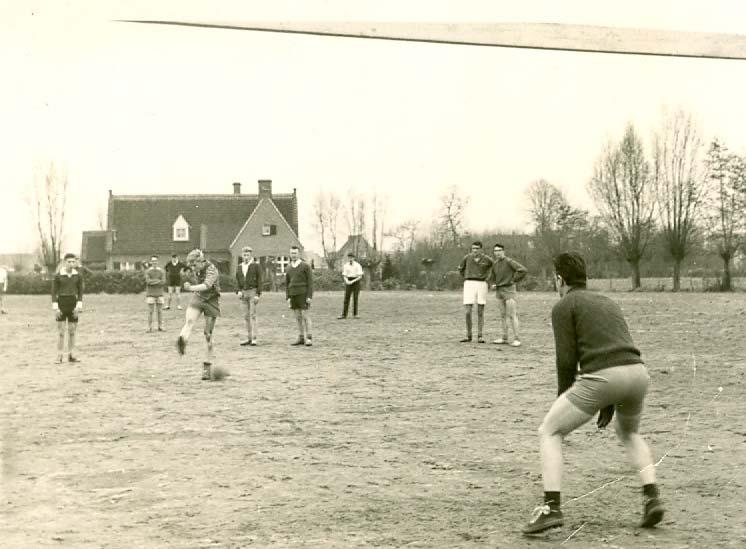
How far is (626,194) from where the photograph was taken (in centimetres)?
1669

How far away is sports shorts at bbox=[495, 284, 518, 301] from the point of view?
1509 cm

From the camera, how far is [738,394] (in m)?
9.66

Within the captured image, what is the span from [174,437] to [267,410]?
154 centimetres

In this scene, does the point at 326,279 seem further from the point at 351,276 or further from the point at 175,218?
the point at 351,276

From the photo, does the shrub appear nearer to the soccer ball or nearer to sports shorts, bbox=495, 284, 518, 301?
sports shorts, bbox=495, 284, 518, 301

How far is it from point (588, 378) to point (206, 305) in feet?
26.9

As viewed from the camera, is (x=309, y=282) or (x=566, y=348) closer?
(x=566, y=348)

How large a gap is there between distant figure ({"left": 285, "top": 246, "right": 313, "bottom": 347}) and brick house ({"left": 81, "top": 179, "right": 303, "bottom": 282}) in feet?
134

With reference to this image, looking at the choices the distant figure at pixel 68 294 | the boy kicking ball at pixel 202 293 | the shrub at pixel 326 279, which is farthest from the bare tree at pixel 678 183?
the shrub at pixel 326 279

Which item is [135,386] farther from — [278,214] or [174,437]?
[278,214]

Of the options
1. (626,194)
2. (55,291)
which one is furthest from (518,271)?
(55,291)

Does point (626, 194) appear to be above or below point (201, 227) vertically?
below

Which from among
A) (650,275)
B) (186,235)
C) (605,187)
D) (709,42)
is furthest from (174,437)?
(186,235)

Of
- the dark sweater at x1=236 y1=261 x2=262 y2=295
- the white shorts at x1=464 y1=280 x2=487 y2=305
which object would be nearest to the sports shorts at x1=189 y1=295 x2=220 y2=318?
the dark sweater at x1=236 y1=261 x2=262 y2=295
